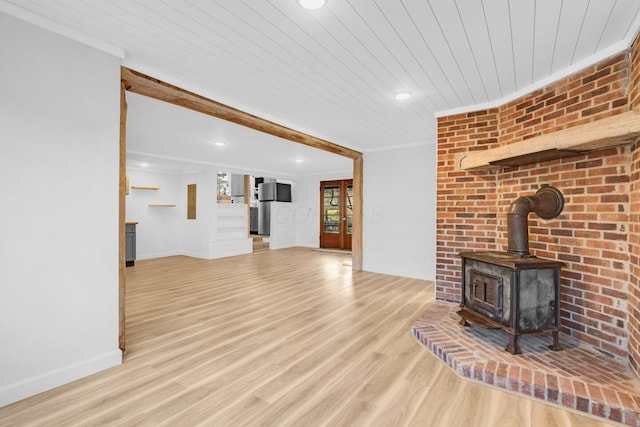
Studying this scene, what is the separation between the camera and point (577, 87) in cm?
238

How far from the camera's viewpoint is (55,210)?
6.27 feet

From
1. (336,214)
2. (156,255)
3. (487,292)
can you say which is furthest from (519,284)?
(156,255)

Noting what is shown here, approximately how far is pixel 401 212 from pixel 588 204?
301 centimetres

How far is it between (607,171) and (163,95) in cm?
372

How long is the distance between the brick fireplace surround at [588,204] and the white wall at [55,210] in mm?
3636

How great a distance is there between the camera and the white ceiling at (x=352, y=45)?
1.73 meters

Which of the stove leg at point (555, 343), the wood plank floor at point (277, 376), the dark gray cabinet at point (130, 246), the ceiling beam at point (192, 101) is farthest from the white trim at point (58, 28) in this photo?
the dark gray cabinet at point (130, 246)

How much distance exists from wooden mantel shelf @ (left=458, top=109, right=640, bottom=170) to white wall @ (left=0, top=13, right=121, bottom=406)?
3250 mm

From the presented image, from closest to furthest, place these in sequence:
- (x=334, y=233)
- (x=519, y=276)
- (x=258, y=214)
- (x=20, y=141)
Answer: (x=20, y=141), (x=519, y=276), (x=334, y=233), (x=258, y=214)

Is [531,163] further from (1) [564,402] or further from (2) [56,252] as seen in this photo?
(2) [56,252]

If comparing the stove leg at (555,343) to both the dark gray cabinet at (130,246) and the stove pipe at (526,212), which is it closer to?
the stove pipe at (526,212)

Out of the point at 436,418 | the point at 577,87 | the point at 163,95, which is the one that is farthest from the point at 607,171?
the point at 163,95

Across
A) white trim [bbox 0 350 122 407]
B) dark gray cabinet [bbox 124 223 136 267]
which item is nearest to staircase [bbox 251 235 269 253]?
dark gray cabinet [bbox 124 223 136 267]

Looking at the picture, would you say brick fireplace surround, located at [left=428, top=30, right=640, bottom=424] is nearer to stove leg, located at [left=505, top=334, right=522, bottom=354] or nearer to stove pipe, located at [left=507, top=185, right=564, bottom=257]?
stove pipe, located at [left=507, top=185, right=564, bottom=257]
